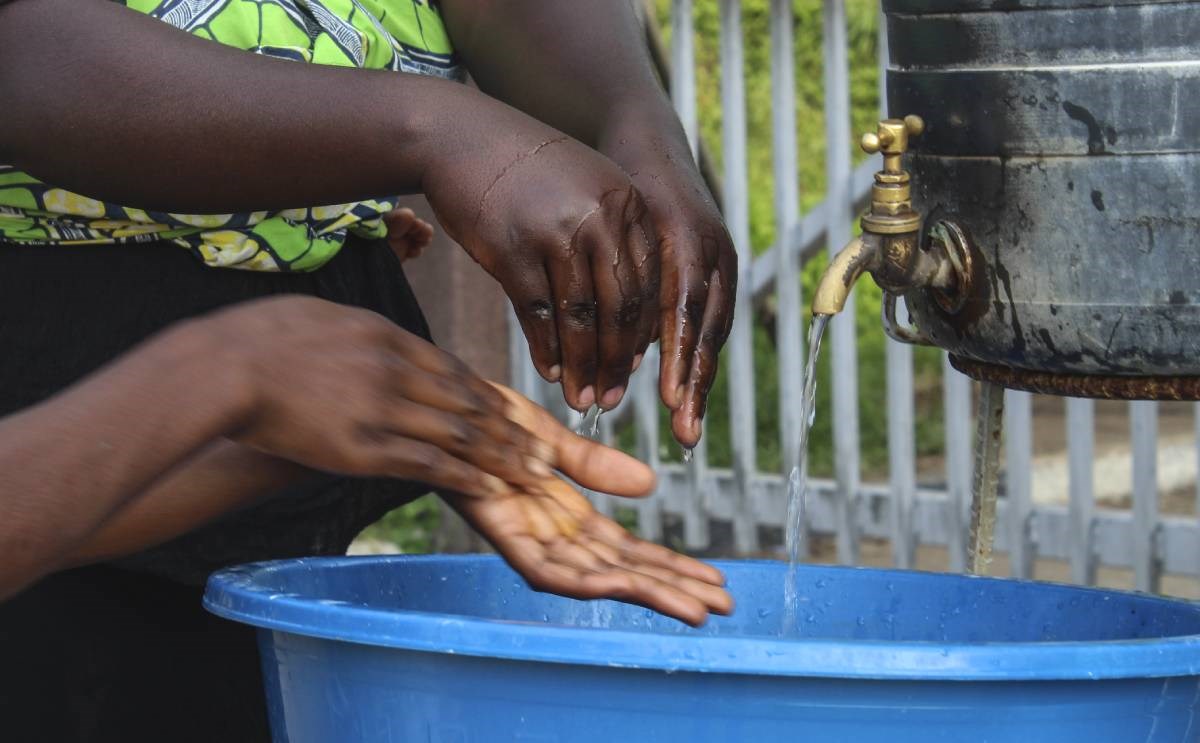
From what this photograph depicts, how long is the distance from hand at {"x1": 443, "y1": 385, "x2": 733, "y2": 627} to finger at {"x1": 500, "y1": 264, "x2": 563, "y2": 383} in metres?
0.13

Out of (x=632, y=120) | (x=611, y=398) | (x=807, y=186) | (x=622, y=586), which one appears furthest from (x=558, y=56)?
(x=807, y=186)

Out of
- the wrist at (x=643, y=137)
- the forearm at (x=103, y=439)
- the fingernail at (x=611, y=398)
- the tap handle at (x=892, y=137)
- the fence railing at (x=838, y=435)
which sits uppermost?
A: the wrist at (x=643, y=137)

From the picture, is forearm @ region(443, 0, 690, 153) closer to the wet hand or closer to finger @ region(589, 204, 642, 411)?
finger @ region(589, 204, 642, 411)

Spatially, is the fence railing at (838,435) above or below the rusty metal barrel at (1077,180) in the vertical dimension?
below

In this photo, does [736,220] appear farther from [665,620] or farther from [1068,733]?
[1068,733]

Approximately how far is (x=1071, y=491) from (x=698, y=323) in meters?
2.82

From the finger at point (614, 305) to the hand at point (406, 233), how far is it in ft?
1.80

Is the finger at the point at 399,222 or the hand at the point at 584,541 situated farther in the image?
the finger at the point at 399,222

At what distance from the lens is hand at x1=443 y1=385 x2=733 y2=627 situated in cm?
122

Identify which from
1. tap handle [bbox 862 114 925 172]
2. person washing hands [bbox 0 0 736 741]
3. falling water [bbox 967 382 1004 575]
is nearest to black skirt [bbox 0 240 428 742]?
person washing hands [bbox 0 0 736 741]

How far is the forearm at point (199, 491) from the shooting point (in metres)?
1.37

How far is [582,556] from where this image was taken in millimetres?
1233

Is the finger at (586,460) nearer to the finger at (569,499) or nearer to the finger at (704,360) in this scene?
the finger at (569,499)

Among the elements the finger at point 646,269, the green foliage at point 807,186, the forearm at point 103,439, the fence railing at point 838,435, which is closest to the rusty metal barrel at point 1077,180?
the finger at point 646,269
